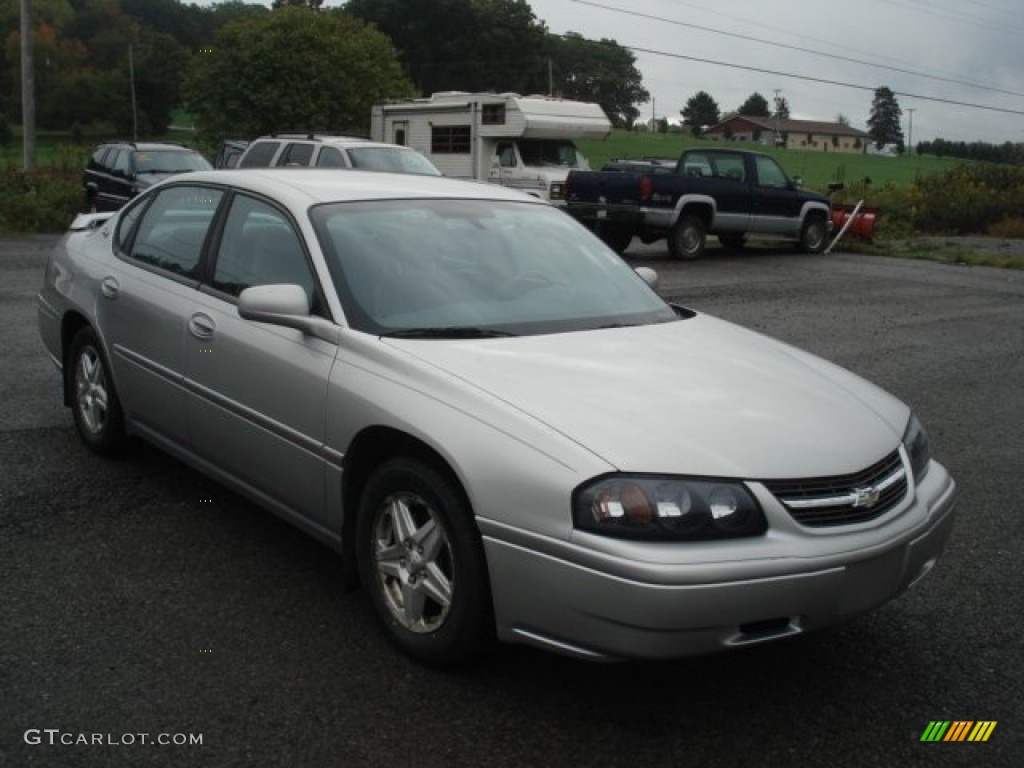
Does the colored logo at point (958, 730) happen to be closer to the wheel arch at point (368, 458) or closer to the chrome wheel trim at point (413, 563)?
the chrome wheel trim at point (413, 563)

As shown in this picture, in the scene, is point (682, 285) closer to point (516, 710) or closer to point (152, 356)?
point (152, 356)

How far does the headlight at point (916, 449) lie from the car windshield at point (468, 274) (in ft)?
3.49

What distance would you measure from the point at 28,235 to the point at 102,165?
2.21 meters

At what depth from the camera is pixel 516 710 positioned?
3.30 m

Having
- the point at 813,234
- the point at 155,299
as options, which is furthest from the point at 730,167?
the point at 155,299

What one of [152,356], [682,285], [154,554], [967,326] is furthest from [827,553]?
[682,285]

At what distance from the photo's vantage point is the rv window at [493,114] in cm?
2400

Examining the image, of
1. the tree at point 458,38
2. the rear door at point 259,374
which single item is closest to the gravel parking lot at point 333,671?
the rear door at point 259,374

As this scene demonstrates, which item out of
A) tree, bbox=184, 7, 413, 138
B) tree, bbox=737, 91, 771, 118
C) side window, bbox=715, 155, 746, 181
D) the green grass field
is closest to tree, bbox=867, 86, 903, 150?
tree, bbox=737, 91, 771, 118

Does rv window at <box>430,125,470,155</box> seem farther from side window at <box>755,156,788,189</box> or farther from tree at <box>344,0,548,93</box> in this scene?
tree at <box>344,0,548,93</box>

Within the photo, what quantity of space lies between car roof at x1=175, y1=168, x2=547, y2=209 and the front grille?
218cm

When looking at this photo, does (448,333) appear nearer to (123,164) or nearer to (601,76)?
(123,164)

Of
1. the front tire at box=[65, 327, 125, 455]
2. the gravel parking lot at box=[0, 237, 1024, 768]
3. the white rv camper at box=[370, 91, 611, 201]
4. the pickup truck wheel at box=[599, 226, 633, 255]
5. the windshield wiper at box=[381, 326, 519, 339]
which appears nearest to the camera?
the gravel parking lot at box=[0, 237, 1024, 768]

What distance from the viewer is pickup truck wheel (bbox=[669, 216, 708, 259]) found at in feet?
60.6
